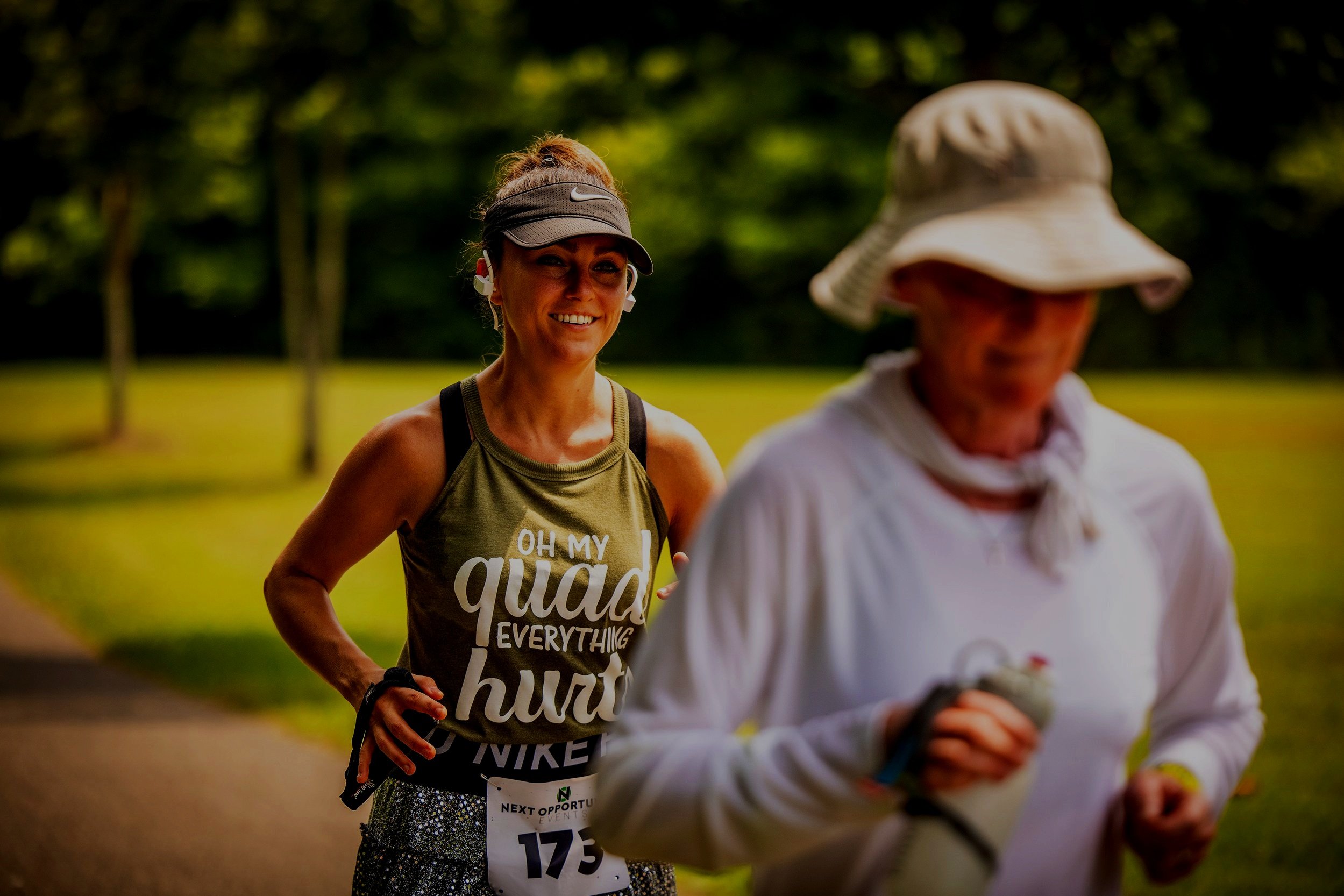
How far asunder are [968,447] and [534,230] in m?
1.37

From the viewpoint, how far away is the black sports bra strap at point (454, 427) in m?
2.75

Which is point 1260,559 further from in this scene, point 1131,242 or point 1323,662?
point 1131,242

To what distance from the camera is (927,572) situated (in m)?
1.57

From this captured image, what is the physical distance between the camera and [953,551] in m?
1.58

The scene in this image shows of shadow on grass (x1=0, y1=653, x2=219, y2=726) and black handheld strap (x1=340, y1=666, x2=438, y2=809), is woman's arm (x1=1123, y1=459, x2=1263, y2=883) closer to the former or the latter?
black handheld strap (x1=340, y1=666, x2=438, y2=809)

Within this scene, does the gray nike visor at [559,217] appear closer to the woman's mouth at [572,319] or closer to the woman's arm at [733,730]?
the woman's mouth at [572,319]

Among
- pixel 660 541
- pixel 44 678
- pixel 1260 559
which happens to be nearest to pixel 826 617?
pixel 660 541

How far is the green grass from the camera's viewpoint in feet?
23.7

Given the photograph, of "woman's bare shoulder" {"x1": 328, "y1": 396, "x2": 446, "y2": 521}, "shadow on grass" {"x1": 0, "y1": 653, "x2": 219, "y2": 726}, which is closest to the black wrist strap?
"woman's bare shoulder" {"x1": 328, "y1": 396, "x2": 446, "y2": 521}

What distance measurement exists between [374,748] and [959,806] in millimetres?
1480

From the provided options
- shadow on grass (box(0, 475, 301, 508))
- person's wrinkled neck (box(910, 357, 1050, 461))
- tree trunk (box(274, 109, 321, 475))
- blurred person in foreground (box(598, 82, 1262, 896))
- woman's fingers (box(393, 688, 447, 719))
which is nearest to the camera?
blurred person in foreground (box(598, 82, 1262, 896))

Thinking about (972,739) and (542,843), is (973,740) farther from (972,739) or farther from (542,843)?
(542,843)

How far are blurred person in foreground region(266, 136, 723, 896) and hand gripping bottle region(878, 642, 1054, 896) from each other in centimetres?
119

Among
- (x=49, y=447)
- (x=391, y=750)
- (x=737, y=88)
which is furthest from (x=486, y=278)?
(x=49, y=447)
